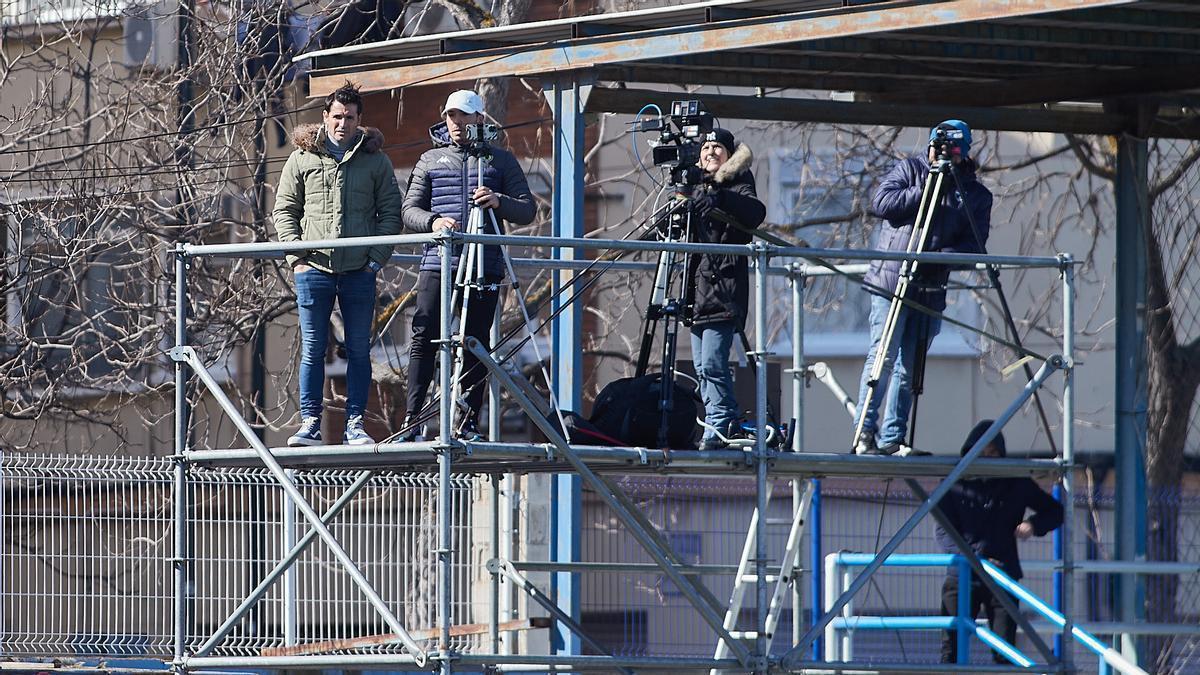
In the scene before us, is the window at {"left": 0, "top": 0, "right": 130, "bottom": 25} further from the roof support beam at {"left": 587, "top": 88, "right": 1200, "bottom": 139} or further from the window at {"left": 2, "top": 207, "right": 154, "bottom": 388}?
the roof support beam at {"left": 587, "top": 88, "right": 1200, "bottom": 139}

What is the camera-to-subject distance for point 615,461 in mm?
8672

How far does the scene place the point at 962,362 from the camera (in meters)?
21.5

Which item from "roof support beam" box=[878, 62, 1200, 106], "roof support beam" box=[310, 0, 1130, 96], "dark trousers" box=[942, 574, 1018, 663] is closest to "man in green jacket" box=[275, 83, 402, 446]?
"roof support beam" box=[310, 0, 1130, 96]

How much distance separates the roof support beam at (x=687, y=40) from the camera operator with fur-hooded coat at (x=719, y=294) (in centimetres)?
137

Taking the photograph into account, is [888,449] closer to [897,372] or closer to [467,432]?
[897,372]

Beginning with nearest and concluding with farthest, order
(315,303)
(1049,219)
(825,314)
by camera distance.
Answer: (315,303)
(1049,219)
(825,314)

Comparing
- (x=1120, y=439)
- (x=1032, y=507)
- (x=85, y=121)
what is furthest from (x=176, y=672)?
(x=85, y=121)

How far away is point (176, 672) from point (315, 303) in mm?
1941

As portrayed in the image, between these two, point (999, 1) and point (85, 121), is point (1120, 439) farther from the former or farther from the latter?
point (85, 121)

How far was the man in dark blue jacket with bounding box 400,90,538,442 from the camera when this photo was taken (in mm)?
9000

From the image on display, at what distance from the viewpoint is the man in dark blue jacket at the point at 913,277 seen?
9438mm

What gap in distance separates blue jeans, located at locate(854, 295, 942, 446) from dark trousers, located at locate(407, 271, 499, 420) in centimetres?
191

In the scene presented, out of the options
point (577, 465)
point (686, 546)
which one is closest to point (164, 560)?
point (686, 546)

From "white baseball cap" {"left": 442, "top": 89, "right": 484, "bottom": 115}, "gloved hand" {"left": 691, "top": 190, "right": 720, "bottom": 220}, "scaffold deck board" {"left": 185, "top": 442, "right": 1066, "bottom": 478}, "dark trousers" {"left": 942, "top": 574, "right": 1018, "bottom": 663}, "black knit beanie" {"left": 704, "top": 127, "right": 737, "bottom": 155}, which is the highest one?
"white baseball cap" {"left": 442, "top": 89, "right": 484, "bottom": 115}
